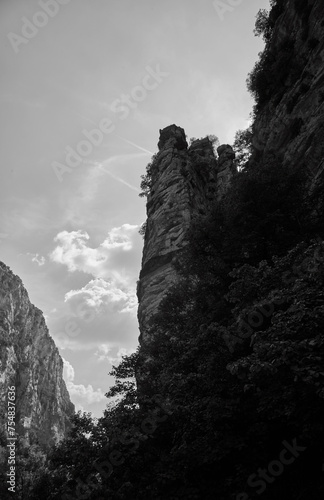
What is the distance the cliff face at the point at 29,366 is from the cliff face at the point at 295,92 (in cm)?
9791

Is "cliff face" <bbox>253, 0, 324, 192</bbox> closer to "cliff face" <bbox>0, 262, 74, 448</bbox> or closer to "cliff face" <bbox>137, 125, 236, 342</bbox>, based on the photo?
"cliff face" <bbox>137, 125, 236, 342</bbox>

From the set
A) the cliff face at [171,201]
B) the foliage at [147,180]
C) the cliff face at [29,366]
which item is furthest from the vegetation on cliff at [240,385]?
the cliff face at [29,366]

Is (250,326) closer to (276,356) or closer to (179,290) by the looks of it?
(276,356)

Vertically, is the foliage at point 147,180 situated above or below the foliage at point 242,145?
above

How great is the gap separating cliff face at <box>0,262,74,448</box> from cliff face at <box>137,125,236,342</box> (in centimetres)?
8138

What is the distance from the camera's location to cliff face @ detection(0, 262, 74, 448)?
343ft

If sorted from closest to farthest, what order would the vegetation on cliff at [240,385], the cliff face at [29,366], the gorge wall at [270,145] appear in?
the vegetation on cliff at [240,385], the gorge wall at [270,145], the cliff face at [29,366]

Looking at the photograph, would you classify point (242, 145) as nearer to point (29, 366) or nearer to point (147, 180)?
point (147, 180)

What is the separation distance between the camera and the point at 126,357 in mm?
22531

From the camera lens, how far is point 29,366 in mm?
116625

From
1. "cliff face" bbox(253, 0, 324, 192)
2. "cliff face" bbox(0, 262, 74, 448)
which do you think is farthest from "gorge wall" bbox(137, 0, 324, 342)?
"cliff face" bbox(0, 262, 74, 448)

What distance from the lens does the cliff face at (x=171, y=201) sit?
1285 inches

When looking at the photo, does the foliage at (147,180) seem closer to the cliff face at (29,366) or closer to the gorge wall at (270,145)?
the gorge wall at (270,145)

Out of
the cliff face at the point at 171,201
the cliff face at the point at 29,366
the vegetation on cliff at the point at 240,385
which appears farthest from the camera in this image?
the cliff face at the point at 29,366
